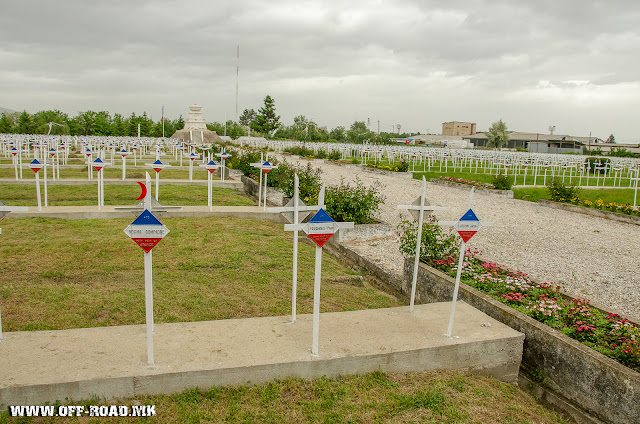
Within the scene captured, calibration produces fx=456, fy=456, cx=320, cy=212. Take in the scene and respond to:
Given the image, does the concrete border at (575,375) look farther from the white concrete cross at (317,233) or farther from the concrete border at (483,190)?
the concrete border at (483,190)

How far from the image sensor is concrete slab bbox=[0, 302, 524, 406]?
3.49m

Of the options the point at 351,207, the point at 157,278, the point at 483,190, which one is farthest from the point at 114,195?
the point at 483,190

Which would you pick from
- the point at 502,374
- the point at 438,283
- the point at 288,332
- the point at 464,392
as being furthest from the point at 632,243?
the point at 288,332

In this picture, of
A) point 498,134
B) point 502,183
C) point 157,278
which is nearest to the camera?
point 157,278

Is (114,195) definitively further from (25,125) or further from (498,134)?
(498,134)

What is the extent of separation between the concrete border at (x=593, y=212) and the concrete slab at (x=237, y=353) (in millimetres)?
10686

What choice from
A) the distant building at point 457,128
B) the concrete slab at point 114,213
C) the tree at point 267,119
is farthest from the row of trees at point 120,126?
the distant building at point 457,128

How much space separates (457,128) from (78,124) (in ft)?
349

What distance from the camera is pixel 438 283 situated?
603cm

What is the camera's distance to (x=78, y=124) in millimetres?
73812

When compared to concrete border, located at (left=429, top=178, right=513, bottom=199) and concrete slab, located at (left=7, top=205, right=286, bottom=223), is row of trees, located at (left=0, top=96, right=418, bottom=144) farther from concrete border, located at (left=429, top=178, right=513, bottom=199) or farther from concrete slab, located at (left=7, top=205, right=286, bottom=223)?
concrete slab, located at (left=7, top=205, right=286, bottom=223)

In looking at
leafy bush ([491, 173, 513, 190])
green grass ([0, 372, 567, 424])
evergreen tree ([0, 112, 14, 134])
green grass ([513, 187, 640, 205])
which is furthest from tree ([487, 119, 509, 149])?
green grass ([0, 372, 567, 424])

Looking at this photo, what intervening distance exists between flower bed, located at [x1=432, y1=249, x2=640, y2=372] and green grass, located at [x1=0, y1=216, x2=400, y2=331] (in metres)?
1.27

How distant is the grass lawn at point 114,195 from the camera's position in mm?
13588
